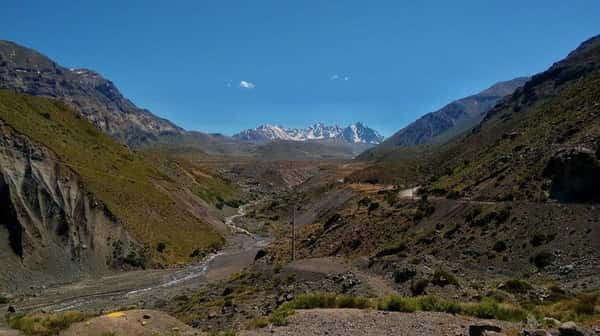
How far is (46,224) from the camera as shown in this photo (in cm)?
5397

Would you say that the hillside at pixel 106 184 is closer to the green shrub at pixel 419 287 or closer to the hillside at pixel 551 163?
→ the hillside at pixel 551 163

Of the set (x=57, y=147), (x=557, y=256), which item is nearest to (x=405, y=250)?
(x=557, y=256)

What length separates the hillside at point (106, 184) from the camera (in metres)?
58.4

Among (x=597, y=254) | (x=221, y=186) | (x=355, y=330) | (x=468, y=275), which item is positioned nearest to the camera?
(x=355, y=330)

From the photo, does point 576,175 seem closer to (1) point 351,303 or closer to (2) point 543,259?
(2) point 543,259

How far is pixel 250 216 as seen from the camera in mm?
115312

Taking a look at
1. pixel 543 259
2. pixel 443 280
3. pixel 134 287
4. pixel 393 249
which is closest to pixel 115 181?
pixel 134 287

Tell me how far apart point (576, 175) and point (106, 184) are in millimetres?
60988

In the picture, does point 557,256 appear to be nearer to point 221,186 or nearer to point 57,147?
point 57,147

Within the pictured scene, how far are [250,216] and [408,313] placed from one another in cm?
9928

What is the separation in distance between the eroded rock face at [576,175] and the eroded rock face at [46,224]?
163ft

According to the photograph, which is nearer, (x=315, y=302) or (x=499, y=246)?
(x=315, y=302)

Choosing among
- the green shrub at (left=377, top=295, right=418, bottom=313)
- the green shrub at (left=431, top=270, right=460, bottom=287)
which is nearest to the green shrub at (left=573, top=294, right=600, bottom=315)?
the green shrub at (left=377, top=295, right=418, bottom=313)

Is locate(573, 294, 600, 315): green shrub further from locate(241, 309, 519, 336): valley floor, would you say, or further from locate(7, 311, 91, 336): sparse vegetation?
locate(7, 311, 91, 336): sparse vegetation
